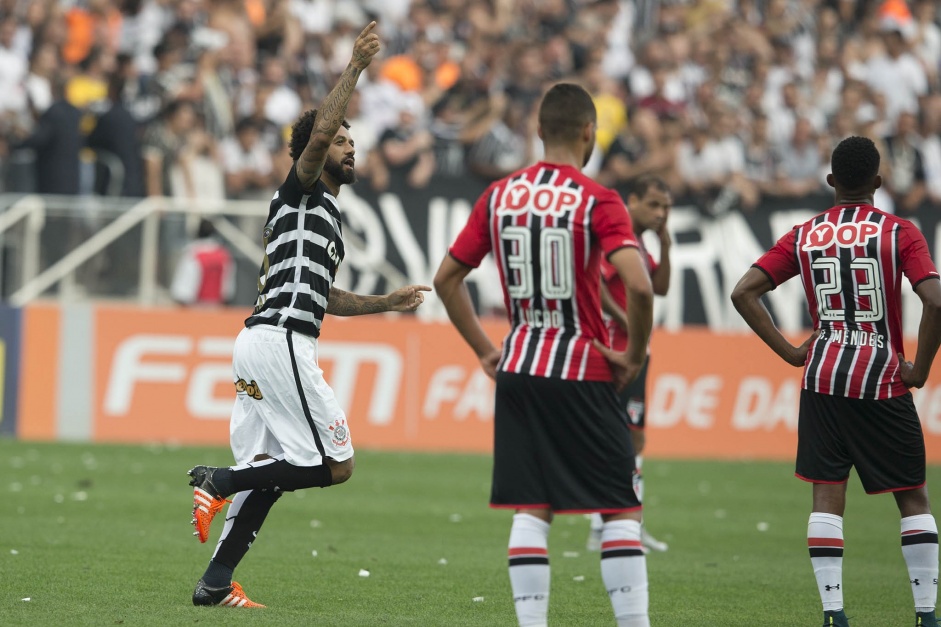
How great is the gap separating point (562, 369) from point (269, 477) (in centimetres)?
207

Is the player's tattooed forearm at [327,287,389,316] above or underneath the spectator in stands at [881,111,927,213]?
underneath

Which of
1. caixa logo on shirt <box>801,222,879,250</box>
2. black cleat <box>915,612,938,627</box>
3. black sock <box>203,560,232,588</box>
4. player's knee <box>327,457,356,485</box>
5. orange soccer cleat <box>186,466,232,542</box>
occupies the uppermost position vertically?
caixa logo on shirt <box>801,222,879,250</box>

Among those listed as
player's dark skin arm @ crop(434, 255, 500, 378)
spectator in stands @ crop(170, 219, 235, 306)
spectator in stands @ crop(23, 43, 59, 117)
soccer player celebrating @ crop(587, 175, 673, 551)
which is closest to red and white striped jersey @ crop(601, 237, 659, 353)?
soccer player celebrating @ crop(587, 175, 673, 551)

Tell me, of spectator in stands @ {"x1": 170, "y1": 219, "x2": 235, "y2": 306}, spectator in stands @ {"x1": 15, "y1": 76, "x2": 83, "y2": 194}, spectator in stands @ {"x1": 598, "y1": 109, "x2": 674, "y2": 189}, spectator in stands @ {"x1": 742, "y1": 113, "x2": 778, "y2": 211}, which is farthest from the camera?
spectator in stands @ {"x1": 742, "y1": 113, "x2": 778, "y2": 211}

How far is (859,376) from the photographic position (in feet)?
22.9

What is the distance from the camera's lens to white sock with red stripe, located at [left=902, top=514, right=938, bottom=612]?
7.05 meters

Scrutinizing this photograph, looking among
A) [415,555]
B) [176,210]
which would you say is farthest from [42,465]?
[415,555]

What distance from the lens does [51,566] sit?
846cm

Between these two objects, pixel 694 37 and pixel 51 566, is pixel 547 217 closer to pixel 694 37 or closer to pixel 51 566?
pixel 51 566

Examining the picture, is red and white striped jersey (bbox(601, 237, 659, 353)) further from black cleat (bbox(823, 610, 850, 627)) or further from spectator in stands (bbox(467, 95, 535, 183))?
spectator in stands (bbox(467, 95, 535, 183))

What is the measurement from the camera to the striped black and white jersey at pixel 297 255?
7.30m

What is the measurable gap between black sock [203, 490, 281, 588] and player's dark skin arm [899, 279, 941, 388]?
129 inches

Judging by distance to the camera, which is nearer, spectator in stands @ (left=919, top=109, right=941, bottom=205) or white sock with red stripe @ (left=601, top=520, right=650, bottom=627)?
white sock with red stripe @ (left=601, top=520, right=650, bottom=627)

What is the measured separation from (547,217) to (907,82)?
18.2 meters
